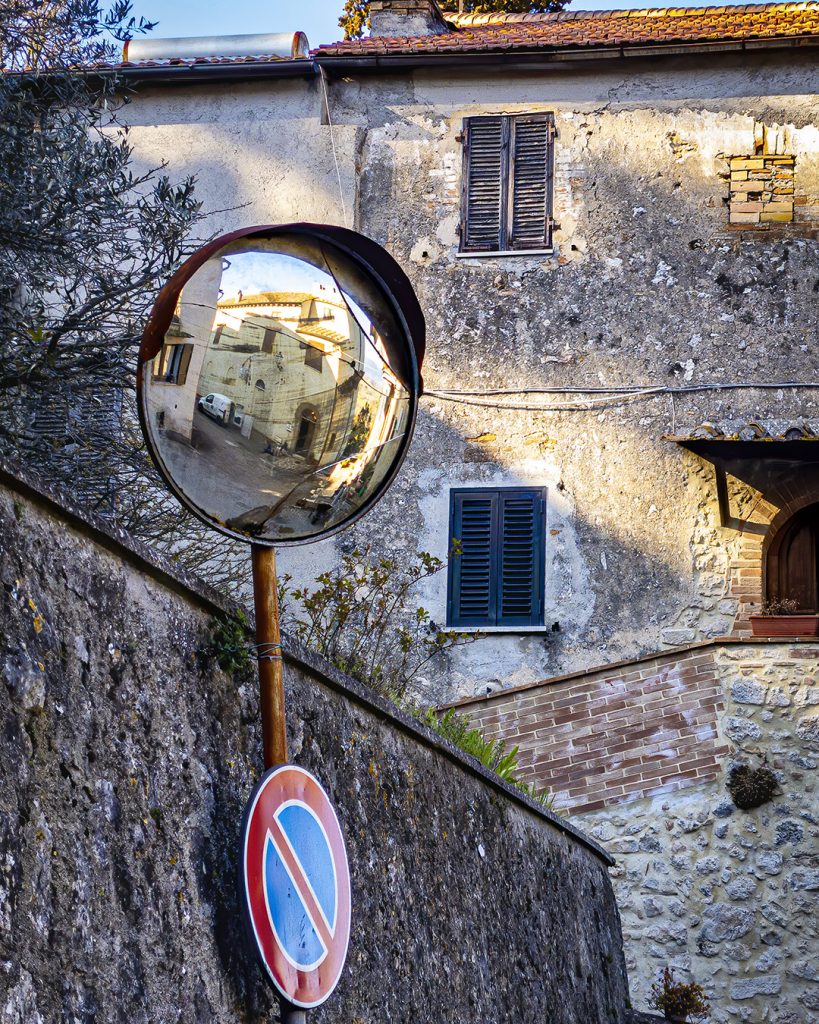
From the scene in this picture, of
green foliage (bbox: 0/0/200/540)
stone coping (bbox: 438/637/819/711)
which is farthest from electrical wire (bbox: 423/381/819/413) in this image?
green foliage (bbox: 0/0/200/540)

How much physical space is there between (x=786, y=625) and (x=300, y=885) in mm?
9647

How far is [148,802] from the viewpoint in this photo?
3020mm

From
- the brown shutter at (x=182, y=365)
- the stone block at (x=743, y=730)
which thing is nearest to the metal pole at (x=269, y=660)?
the brown shutter at (x=182, y=365)

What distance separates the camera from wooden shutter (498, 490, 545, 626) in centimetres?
1328

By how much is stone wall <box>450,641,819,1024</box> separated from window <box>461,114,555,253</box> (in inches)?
172

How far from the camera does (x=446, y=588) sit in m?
13.5

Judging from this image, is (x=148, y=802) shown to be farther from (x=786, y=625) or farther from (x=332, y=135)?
(x=332, y=135)

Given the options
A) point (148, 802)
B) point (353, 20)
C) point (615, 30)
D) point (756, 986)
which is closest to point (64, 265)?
point (148, 802)

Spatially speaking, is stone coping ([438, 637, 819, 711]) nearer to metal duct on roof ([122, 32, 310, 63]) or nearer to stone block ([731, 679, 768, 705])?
stone block ([731, 679, 768, 705])

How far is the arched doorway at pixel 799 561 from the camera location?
13188 millimetres

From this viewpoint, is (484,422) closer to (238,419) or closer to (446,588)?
(446,588)

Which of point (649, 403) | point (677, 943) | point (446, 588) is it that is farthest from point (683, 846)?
point (649, 403)

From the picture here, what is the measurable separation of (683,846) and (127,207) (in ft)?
26.4

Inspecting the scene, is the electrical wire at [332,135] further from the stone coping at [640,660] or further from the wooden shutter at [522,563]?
the stone coping at [640,660]
